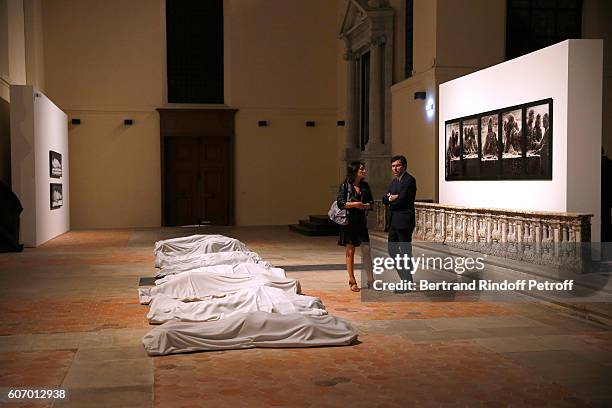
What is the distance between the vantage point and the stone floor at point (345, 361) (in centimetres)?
498

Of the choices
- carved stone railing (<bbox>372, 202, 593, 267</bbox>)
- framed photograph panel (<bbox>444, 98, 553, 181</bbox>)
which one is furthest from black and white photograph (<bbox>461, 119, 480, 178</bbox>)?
carved stone railing (<bbox>372, 202, 593, 267</bbox>)

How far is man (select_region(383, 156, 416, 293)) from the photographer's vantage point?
9.22 meters

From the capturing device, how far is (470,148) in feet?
42.3

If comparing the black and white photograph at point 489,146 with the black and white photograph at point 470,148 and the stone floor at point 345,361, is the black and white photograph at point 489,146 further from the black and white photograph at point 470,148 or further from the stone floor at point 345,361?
the stone floor at point 345,361

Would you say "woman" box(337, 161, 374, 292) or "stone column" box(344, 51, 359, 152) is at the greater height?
"stone column" box(344, 51, 359, 152)

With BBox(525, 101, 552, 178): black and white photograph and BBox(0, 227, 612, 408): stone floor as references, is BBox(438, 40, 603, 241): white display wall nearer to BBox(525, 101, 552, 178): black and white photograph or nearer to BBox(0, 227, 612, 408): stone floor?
BBox(525, 101, 552, 178): black and white photograph

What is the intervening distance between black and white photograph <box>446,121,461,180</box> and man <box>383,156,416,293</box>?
14.1 feet

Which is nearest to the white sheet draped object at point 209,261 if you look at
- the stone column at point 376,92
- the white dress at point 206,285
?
the white dress at point 206,285

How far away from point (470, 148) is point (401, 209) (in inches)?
163

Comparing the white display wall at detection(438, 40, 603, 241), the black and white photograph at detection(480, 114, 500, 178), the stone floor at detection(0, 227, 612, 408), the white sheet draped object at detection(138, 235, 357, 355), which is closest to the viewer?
the stone floor at detection(0, 227, 612, 408)

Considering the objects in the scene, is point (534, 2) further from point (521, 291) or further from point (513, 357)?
point (513, 357)

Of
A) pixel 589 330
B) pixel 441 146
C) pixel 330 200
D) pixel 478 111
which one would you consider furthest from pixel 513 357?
pixel 330 200

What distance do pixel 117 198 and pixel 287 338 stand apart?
58.0 feet

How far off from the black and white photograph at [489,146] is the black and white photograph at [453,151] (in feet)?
3.09
